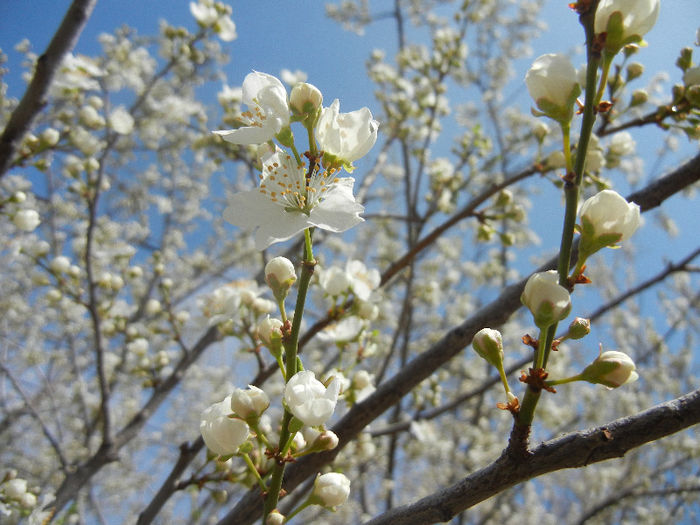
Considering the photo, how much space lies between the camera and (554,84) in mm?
948

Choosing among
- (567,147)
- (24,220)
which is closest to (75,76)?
(24,220)

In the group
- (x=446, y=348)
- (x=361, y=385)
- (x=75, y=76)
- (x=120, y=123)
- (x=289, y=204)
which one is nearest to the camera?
(x=289, y=204)

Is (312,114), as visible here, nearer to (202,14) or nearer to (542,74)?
(542,74)

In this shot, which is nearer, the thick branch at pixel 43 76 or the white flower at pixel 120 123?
the thick branch at pixel 43 76

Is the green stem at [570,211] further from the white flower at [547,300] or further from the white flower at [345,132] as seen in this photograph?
the white flower at [345,132]

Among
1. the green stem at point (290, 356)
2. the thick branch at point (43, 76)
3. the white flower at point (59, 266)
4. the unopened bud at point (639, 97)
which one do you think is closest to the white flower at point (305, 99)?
the green stem at point (290, 356)

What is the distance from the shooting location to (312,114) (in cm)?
104

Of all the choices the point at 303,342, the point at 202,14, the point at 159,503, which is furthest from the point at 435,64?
the point at 159,503

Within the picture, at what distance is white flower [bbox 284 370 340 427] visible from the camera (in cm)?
87

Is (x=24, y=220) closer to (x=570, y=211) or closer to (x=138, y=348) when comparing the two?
(x=138, y=348)

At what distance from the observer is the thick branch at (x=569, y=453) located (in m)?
0.78

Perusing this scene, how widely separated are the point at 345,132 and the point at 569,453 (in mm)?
796

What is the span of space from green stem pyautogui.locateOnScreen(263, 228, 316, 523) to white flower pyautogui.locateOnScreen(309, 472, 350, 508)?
0.12 metres

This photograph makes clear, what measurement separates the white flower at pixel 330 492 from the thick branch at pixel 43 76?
6.48 ft
